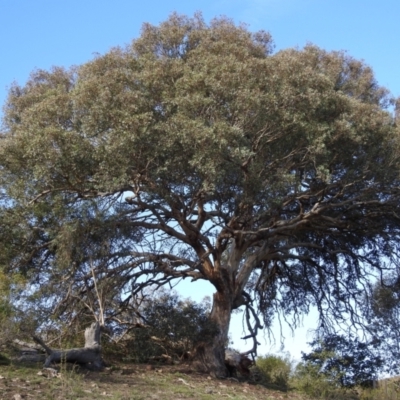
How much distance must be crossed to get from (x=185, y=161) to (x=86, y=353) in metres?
4.66

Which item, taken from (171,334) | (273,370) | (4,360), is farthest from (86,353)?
(273,370)

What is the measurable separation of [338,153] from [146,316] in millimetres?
6458

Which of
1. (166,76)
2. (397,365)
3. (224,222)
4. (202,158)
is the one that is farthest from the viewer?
(397,365)

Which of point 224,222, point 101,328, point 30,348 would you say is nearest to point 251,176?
point 224,222

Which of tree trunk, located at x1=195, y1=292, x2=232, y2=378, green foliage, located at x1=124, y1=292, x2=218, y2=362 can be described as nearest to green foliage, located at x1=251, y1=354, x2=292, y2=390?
tree trunk, located at x1=195, y1=292, x2=232, y2=378

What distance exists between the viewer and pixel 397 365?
20.5m

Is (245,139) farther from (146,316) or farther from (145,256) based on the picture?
(146,316)

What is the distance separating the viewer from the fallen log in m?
13.5

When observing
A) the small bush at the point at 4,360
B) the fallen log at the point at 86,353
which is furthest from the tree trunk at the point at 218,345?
the small bush at the point at 4,360

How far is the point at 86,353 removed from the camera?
46.8 ft

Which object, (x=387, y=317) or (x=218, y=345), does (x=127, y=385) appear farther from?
(x=387, y=317)

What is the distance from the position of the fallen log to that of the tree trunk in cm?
299

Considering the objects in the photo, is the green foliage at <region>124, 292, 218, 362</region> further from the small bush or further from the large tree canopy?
the small bush

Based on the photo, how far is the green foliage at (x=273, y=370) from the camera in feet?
61.1
